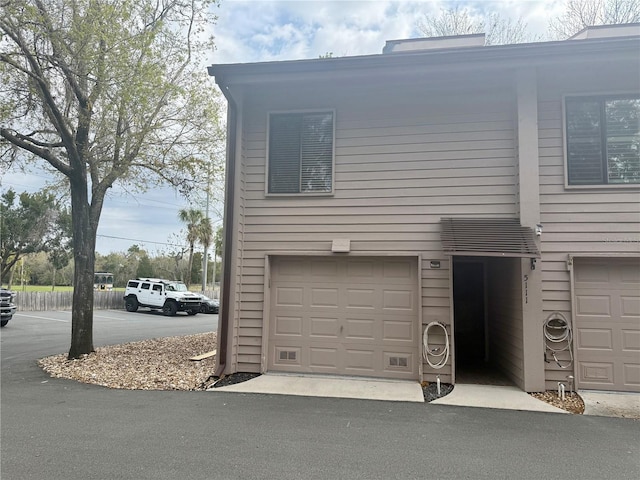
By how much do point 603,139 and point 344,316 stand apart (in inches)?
188

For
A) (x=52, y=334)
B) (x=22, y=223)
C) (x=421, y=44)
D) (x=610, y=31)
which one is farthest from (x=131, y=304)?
(x=610, y=31)

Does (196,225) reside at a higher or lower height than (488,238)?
higher

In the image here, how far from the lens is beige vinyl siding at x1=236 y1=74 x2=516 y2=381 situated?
612cm

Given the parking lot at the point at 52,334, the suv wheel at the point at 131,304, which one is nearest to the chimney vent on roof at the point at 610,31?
the parking lot at the point at 52,334

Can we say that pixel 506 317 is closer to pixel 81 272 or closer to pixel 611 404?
pixel 611 404

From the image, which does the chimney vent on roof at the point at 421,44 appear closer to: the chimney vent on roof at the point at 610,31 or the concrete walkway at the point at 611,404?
the chimney vent on roof at the point at 610,31

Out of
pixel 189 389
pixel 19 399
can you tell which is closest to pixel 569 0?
pixel 189 389

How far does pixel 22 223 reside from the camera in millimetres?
21766

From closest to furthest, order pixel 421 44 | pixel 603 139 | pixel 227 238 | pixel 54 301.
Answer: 1. pixel 603 139
2. pixel 227 238
3. pixel 421 44
4. pixel 54 301

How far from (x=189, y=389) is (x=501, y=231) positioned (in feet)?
16.8

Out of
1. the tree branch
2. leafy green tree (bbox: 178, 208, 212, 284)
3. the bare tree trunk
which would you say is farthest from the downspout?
leafy green tree (bbox: 178, 208, 212, 284)

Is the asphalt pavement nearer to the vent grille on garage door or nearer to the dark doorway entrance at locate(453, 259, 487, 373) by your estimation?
the vent grille on garage door

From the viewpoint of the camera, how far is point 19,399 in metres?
5.27

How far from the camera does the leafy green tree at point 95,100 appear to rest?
22.2 feet
